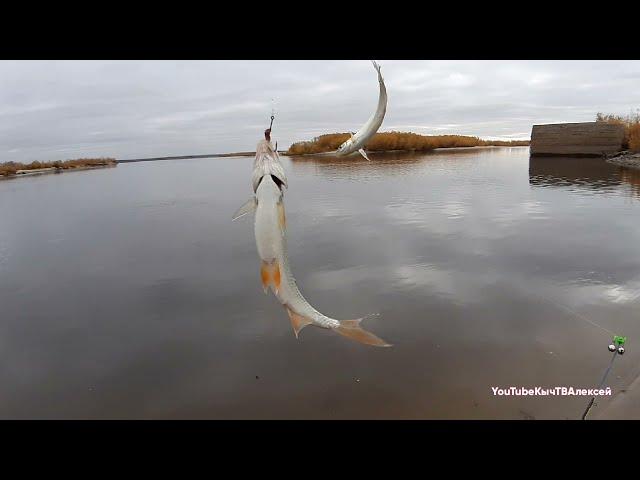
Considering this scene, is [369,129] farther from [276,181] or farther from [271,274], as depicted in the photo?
[271,274]

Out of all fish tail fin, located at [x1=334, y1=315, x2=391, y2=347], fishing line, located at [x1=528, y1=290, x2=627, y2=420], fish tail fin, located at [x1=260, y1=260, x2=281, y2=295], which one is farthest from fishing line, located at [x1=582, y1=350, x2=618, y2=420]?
fish tail fin, located at [x1=260, y1=260, x2=281, y2=295]

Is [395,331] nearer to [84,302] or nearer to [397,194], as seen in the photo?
[84,302]

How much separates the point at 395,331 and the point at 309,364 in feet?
8.72

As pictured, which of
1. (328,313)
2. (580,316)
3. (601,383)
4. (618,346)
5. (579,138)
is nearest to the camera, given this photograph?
(601,383)

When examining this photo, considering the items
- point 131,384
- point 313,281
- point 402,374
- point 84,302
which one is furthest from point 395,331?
point 84,302

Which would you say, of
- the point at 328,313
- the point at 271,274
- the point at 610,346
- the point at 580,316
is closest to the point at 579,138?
the point at 580,316

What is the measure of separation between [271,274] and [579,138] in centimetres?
8110

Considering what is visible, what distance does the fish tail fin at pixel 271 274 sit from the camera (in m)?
2.97

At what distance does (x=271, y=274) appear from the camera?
9.93ft

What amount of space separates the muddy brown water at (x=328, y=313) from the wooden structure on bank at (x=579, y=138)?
54.6 m

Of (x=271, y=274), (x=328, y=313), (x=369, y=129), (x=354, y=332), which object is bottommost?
(x=328, y=313)

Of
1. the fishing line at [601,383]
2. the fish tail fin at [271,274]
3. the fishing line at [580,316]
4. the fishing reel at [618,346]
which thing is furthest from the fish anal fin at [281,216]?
the fishing line at [580,316]

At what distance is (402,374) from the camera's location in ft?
25.0

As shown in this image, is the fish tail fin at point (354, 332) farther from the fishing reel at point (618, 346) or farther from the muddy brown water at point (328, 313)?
the fishing reel at point (618, 346)
